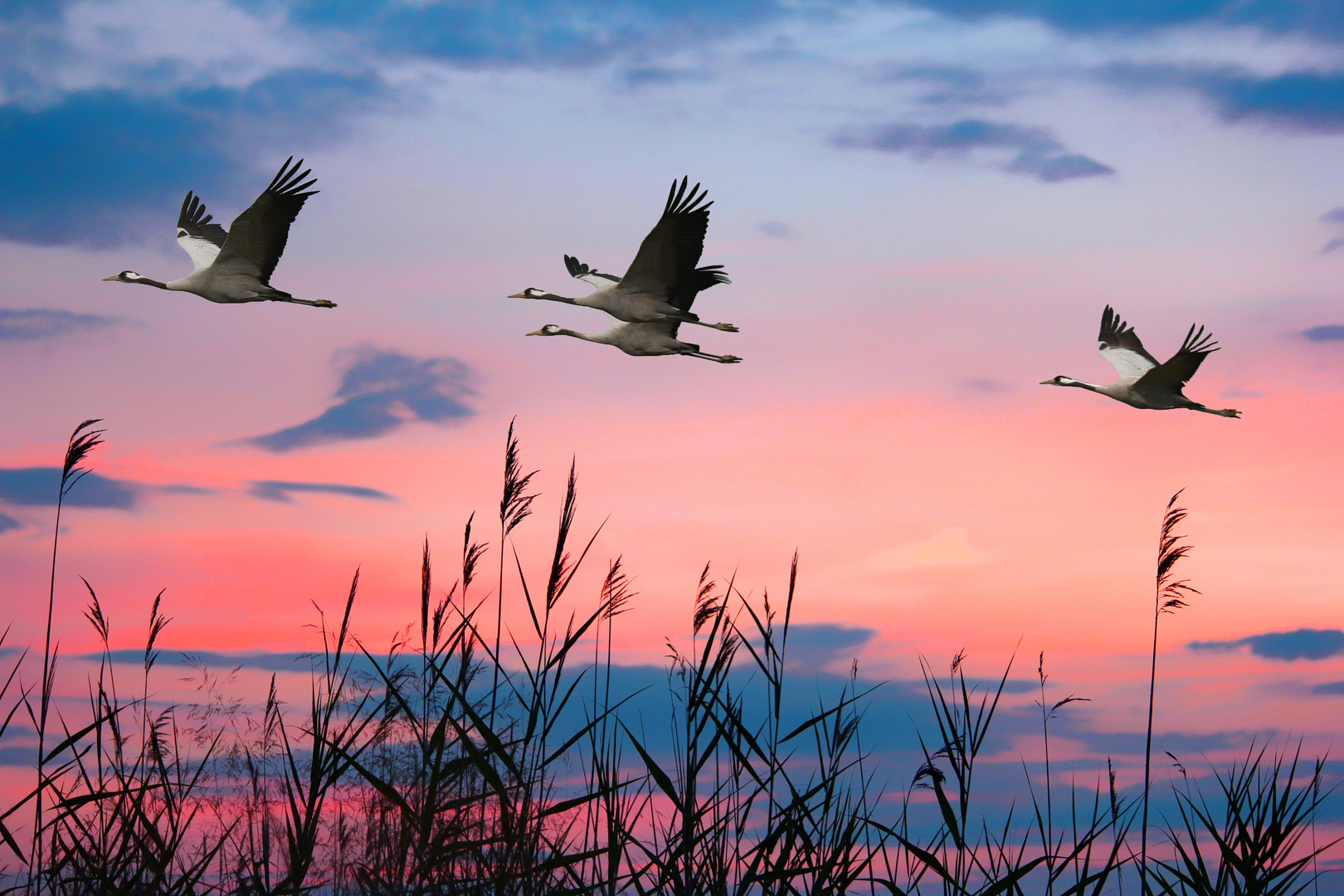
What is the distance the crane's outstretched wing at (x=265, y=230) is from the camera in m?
11.7

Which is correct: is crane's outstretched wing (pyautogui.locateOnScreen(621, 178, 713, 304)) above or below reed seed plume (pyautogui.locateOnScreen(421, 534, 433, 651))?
above

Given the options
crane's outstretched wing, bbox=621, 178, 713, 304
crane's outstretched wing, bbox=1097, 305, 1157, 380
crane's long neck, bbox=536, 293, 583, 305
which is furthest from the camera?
crane's outstretched wing, bbox=1097, 305, 1157, 380

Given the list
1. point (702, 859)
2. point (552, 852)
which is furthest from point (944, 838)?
point (552, 852)

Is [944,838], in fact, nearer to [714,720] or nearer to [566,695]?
[714,720]

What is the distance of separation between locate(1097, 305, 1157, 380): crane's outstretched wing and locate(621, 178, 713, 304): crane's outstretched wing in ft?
22.0

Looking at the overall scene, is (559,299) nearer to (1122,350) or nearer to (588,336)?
(588,336)

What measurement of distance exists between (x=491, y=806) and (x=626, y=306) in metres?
9.11

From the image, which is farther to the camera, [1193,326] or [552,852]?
[1193,326]

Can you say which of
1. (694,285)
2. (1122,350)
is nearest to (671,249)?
(694,285)

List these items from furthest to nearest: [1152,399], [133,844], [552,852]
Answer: [1152,399]
[133,844]
[552,852]

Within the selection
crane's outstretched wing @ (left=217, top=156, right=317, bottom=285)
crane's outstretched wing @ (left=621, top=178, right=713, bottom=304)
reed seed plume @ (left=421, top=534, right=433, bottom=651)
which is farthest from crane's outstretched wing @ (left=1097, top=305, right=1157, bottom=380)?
reed seed plume @ (left=421, top=534, right=433, bottom=651)

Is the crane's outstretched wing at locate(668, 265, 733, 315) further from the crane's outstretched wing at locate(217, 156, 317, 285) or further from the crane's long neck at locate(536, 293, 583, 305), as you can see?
the crane's outstretched wing at locate(217, 156, 317, 285)

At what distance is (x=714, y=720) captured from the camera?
3.71m

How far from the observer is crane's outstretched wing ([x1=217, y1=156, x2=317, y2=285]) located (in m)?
11.7
